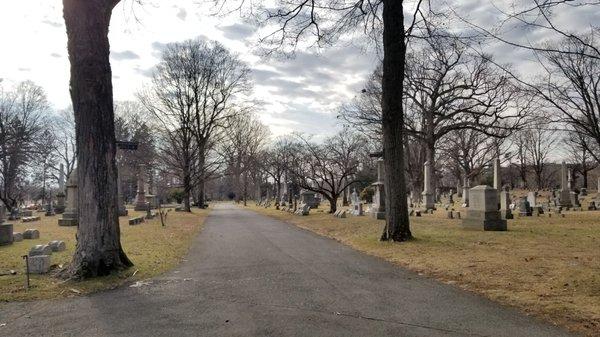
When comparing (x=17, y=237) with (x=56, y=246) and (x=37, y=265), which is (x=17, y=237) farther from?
(x=37, y=265)

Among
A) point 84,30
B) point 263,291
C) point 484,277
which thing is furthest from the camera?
point 84,30

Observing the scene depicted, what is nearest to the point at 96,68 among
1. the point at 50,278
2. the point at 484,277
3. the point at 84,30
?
the point at 84,30

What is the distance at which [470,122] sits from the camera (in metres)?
36.6

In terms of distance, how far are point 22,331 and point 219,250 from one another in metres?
7.18

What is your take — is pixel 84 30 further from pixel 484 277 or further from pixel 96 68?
pixel 484 277

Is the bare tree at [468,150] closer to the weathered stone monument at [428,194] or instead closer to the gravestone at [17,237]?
the weathered stone monument at [428,194]

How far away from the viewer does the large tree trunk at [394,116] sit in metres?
13.4

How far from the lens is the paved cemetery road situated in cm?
504

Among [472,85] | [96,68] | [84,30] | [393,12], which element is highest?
[472,85]

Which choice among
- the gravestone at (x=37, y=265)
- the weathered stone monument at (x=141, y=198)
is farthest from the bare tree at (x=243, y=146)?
the gravestone at (x=37, y=265)

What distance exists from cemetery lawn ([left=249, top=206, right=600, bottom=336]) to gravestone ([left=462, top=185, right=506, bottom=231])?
717 mm

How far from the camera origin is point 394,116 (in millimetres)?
13617

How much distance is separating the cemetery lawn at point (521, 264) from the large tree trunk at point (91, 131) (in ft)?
18.9

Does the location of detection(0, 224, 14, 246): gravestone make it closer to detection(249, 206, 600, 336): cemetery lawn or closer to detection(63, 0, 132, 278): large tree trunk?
detection(63, 0, 132, 278): large tree trunk
